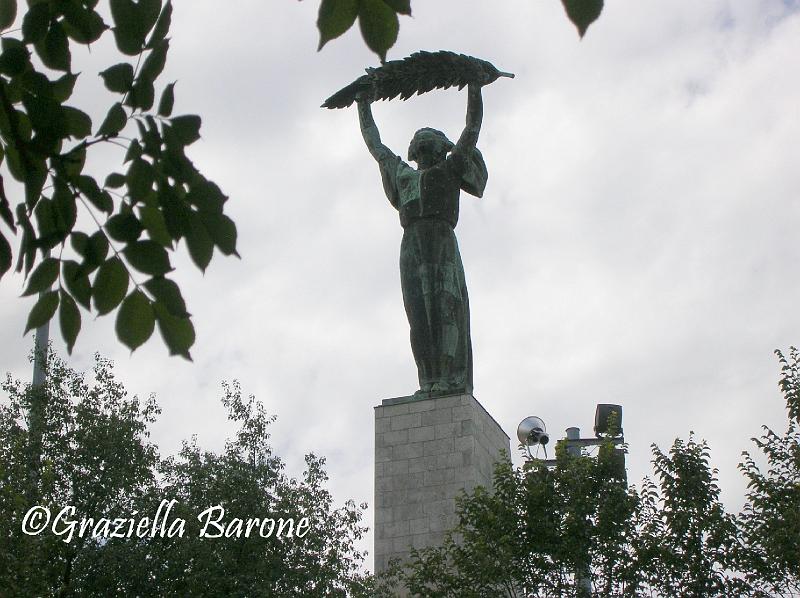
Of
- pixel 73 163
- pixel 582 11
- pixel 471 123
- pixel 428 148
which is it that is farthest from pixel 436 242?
pixel 582 11

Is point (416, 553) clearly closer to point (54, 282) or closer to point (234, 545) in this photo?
point (234, 545)

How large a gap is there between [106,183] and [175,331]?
0.67m

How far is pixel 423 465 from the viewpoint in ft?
69.4

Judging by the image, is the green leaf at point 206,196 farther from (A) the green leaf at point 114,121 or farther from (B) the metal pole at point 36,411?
(B) the metal pole at point 36,411

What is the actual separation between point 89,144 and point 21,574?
628 inches

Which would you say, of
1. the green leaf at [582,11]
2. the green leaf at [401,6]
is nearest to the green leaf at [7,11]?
the green leaf at [401,6]

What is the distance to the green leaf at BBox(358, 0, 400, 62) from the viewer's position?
358 cm

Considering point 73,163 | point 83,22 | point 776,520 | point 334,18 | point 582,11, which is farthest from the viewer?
point 776,520

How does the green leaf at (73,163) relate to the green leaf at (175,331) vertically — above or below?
above

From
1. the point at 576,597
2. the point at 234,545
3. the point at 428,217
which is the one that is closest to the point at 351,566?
the point at 234,545

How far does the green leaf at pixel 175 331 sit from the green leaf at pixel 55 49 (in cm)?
97

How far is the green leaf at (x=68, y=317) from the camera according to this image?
13.6ft

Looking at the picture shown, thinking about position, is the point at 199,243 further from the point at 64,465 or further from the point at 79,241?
the point at 64,465

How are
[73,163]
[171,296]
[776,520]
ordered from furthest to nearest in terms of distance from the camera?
[776,520]
[73,163]
[171,296]
